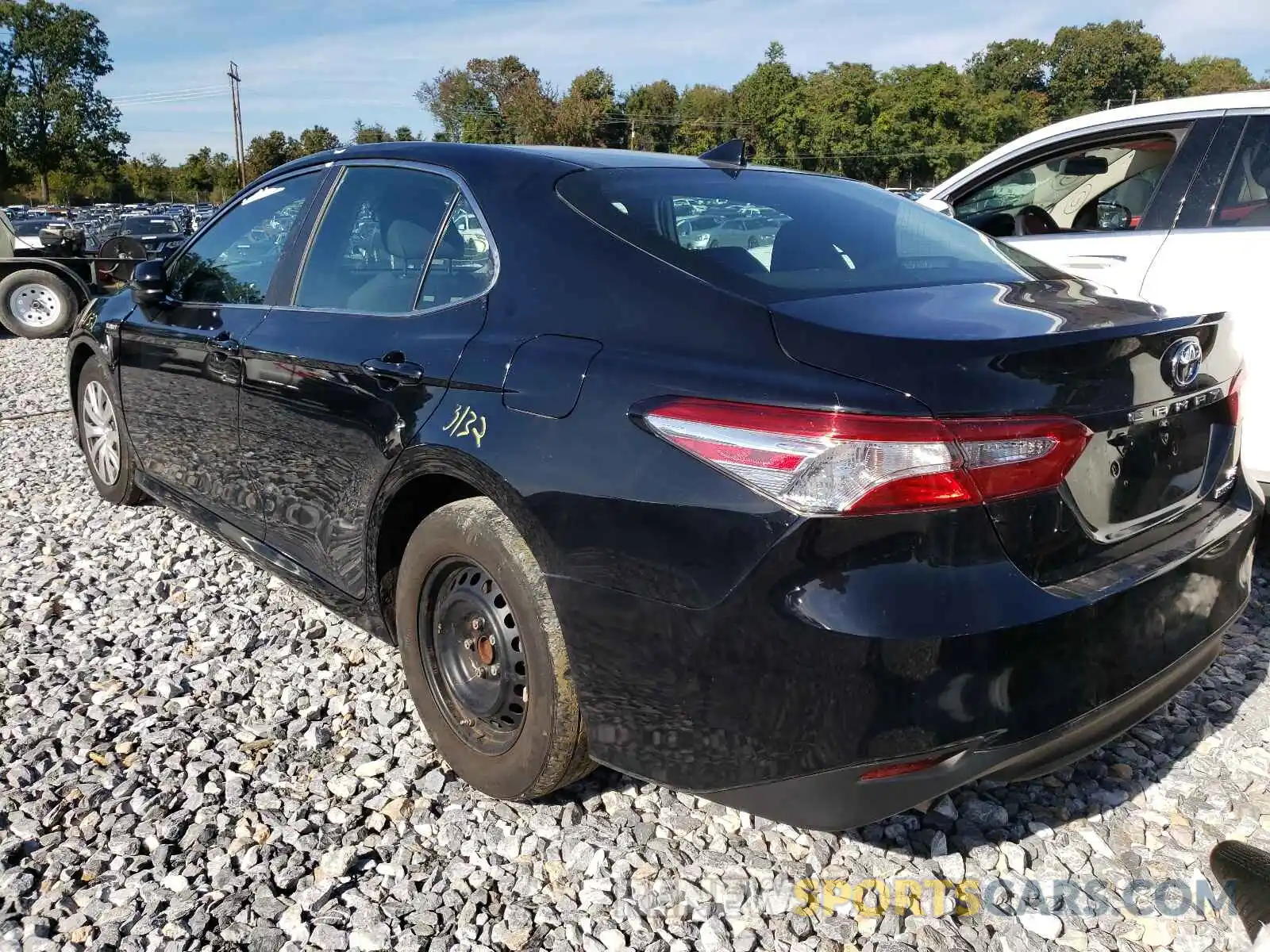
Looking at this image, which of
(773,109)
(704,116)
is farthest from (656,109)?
(773,109)

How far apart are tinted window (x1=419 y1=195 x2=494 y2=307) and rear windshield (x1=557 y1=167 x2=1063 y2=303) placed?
0.25 m

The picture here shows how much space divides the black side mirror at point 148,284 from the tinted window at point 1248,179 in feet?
13.5

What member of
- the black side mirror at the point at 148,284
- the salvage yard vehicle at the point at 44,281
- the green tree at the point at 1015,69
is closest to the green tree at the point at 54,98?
the salvage yard vehicle at the point at 44,281

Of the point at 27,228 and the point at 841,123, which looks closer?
the point at 27,228

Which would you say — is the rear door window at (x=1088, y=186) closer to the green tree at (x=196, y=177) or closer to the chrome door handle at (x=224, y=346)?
the chrome door handle at (x=224, y=346)

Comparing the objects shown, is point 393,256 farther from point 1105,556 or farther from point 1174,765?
point 1174,765

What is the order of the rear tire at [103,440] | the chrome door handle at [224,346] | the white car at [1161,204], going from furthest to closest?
the rear tire at [103,440] < the white car at [1161,204] < the chrome door handle at [224,346]

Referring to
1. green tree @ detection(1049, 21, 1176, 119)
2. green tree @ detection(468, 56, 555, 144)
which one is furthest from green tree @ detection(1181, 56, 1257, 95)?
green tree @ detection(468, 56, 555, 144)

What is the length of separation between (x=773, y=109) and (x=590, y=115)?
71.7 feet

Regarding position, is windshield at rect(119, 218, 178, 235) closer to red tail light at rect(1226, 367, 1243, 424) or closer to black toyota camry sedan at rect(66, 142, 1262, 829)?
black toyota camry sedan at rect(66, 142, 1262, 829)

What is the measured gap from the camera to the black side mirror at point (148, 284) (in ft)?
12.4

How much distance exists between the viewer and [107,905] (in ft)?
6.93

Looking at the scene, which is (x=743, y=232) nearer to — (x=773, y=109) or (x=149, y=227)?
(x=149, y=227)

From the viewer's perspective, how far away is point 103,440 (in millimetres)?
4785
